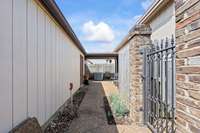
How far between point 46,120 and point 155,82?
9.36 ft

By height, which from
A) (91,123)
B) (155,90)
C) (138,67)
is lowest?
(91,123)

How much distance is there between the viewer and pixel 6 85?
2973 millimetres

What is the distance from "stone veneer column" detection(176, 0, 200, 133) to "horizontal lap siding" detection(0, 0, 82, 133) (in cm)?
225

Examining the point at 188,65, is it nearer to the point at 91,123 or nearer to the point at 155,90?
the point at 155,90

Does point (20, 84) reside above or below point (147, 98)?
above

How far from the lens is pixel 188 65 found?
1.82 m

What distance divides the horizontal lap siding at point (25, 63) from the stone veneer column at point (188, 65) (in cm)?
225

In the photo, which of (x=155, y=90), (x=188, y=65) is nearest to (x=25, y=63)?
(x=155, y=90)

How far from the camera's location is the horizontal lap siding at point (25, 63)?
296 centimetres

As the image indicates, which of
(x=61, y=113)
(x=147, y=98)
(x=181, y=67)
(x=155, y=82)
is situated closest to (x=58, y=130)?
(x=61, y=113)

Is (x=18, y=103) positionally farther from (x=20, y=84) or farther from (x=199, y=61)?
(x=199, y=61)

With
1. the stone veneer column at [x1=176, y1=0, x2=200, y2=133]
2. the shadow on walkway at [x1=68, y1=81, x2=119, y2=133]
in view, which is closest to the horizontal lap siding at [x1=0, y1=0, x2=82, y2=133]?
the shadow on walkway at [x1=68, y1=81, x2=119, y2=133]

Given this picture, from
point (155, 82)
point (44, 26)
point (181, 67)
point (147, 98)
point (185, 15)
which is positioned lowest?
point (147, 98)

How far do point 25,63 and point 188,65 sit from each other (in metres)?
2.86
